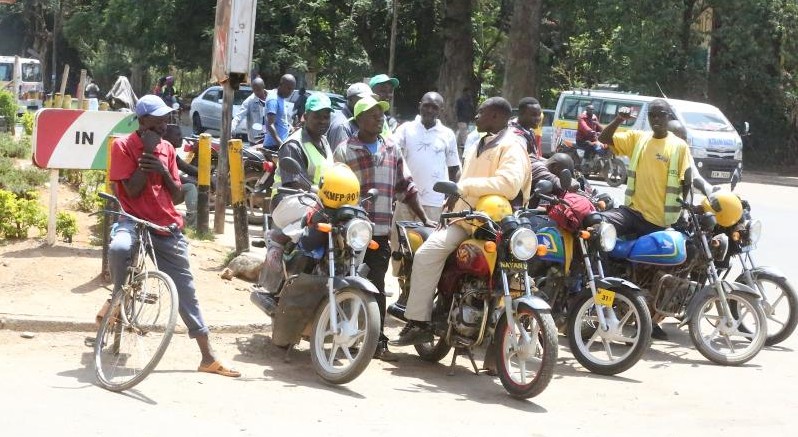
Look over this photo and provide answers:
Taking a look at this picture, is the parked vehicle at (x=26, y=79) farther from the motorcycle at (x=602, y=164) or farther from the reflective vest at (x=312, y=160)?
the reflective vest at (x=312, y=160)

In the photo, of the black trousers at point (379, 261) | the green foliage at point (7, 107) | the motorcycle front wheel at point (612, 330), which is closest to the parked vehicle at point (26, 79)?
the green foliage at point (7, 107)

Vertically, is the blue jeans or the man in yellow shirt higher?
the man in yellow shirt

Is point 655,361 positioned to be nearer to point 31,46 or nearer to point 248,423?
point 248,423

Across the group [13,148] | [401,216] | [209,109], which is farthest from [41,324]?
[209,109]

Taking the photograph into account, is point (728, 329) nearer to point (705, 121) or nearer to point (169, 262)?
point (169, 262)

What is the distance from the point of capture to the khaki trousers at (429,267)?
705cm

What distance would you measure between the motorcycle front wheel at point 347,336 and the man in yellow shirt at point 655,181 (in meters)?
2.75

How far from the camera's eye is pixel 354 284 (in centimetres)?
652

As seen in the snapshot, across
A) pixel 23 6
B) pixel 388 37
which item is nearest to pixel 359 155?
pixel 388 37

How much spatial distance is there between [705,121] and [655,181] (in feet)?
52.5

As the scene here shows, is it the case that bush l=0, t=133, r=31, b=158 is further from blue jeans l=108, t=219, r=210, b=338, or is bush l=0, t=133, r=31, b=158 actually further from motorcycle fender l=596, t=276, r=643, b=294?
motorcycle fender l=596, t=276, r=643, b=294

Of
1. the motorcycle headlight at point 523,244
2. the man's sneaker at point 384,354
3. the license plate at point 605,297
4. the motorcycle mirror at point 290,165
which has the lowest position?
the man's sneaker at point 384,354

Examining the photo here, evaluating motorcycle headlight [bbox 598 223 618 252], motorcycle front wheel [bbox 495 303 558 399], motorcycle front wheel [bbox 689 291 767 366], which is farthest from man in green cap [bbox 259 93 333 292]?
motorcycle front wheel [bbox 689 291 767 366]

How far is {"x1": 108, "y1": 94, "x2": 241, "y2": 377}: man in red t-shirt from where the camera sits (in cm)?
638
